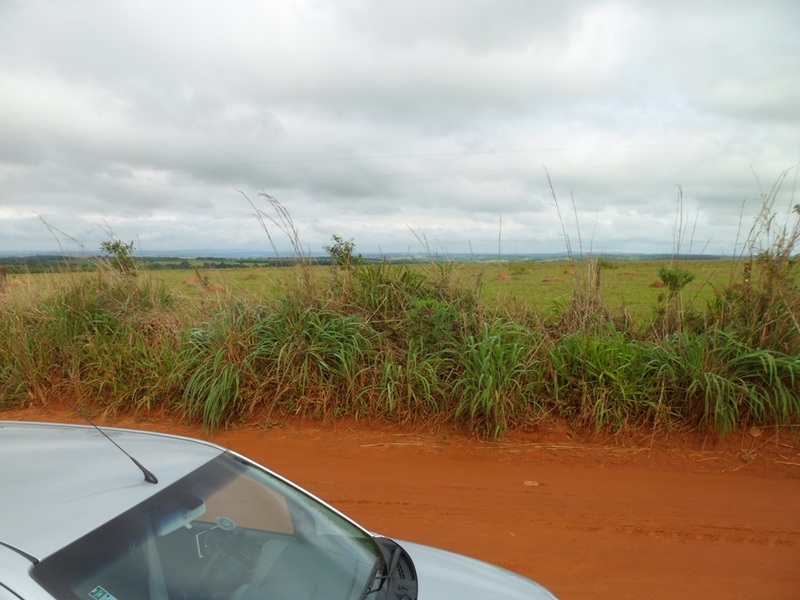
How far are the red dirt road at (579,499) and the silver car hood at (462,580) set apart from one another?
3.51 ft

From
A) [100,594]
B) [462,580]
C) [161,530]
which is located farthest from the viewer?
[462,580]

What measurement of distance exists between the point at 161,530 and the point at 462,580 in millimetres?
1130

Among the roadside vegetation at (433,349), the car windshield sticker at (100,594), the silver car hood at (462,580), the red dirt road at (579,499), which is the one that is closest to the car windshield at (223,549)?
the car windshield sticker at (100,594)

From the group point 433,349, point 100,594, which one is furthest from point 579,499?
point 100,594

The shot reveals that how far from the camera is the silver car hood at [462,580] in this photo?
196 centimetres

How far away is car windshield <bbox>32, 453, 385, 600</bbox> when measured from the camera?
1408 mm

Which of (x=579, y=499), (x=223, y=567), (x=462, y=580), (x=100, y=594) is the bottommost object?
(x=579, y=499)

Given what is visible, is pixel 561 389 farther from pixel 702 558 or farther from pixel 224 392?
pixel 224 392

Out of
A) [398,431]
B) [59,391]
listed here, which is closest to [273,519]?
[398,431]

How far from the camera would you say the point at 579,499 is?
411cm

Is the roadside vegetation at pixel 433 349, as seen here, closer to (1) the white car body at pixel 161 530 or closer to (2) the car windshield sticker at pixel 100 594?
(1) the white car body at pixel 161 530

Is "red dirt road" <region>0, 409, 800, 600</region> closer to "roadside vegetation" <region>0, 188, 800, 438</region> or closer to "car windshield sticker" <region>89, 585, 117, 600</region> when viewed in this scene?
"roadside vegetation" <region>0, 188, 800, 438</region>

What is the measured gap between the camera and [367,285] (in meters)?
6.40

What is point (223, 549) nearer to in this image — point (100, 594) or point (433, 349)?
point (100, 594)
